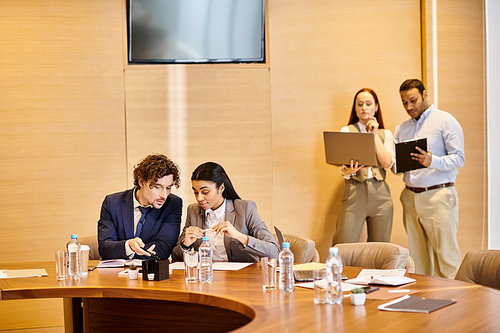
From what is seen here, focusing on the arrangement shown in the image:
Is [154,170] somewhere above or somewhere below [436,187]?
above

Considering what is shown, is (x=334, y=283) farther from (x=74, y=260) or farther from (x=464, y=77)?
(x=464, y=77)

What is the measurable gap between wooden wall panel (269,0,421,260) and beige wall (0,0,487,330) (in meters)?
0.01

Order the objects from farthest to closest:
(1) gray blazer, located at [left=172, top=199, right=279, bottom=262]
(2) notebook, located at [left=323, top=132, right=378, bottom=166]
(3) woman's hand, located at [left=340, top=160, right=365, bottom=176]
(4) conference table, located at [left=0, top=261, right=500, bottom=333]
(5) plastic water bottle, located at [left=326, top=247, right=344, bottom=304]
Answer: (3) woman's hand, located at [left=340, top=160, right=365, bottom=176], (2) notebook, located at [left=323, top=132, right=378, bottom=166], (1) gray blazer, located at [left=172, top=199, right=279, bottom=262], (5) plastic water bottle, located at [left=326, top=247, right=344, bottom=304], (4) conference table, located at [left=0, top=261, right=500, bottom=333]

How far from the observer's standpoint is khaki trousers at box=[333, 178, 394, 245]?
190 inches

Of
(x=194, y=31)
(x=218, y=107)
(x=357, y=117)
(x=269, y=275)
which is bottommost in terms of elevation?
(x=269, y=275)

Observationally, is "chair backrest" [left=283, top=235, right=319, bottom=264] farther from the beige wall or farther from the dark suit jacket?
the beige wall

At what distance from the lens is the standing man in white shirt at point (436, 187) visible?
4461 mm

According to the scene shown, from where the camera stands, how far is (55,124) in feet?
16.5

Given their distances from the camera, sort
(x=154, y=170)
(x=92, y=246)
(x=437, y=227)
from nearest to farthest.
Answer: (x=154, y=170), (x=92, y=246), (x=437, y=227)

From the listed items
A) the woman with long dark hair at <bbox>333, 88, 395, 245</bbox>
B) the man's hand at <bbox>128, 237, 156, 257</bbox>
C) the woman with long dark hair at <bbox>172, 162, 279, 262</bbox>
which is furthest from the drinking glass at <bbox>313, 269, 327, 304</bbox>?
the woman with long dark hair at <bbox>333, 88, 395, 245</bbox>

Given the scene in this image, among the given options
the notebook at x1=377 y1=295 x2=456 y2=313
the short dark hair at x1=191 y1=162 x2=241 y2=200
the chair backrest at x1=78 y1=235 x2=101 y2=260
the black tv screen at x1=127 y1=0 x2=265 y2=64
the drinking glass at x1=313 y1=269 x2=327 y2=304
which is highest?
the black tv screen at x1=127 y1=0 x2=265 y2=64

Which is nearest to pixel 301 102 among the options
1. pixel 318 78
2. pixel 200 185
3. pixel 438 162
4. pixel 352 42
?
pixel 318 78

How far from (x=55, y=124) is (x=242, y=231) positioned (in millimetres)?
2571

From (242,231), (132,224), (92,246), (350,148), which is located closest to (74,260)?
(132,224)
